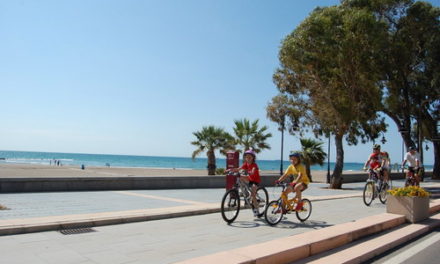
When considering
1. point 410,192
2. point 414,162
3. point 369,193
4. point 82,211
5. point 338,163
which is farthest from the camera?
point 338,163

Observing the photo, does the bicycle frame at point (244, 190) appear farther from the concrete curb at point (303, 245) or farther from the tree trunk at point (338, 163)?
the tree trunk at point (338, 163)

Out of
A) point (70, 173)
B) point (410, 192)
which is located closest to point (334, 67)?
point (410, 192)

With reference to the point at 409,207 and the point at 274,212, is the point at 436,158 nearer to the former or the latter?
the point at 409,207

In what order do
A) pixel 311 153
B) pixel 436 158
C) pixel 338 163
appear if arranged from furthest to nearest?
pixel 436 158
pixel 311 153
pixel 338 163

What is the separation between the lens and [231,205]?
28.1 ft

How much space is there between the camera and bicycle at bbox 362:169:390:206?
40.9 feet

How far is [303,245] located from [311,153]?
2241 cm

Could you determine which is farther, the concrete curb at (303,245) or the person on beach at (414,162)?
the person on beach at (414,162)

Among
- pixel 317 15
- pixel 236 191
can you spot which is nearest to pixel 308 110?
pixel 317 15

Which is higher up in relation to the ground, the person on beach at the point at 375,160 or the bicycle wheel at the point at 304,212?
the person on beach at the point at 375,160

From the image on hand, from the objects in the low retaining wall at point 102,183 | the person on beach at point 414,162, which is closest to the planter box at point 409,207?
the person on beach at point 414,162

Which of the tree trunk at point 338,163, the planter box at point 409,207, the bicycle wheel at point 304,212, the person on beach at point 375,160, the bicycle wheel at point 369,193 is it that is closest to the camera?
the bicycle wheel at point 304,212

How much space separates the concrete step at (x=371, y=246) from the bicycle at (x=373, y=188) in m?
3.51

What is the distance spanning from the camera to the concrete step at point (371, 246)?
18.5 ft
